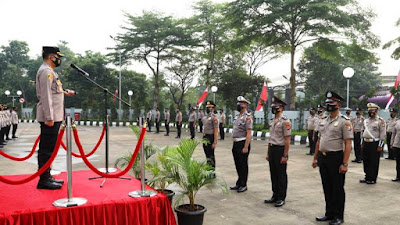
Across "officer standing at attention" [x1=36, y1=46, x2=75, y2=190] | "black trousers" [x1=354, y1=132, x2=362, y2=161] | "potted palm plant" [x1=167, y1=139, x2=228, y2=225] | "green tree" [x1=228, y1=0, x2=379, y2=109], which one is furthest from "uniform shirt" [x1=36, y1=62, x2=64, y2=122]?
"green tree" [x1=228, y1=0, x2=379, y2=109]

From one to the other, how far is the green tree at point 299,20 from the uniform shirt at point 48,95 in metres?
14.0

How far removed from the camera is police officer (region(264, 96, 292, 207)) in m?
5.06

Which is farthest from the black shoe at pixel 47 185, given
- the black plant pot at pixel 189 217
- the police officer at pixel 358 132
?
the police officer at pixel 358 132

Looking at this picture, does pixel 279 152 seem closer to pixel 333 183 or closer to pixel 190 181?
pixel 333 183

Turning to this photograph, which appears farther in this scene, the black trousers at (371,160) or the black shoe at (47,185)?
the black trousers at (371,160)

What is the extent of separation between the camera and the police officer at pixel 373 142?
6.73 meters

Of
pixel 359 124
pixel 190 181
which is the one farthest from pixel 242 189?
pixel 359 124

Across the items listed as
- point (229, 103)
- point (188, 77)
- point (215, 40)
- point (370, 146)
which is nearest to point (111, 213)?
point (370, 146)

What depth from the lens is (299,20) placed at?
666 inches

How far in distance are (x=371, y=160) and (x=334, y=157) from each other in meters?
2.95

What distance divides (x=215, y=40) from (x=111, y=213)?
24.1m

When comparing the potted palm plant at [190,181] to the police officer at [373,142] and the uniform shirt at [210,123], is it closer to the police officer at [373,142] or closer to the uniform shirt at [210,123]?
the uniform shirt at [210,123]

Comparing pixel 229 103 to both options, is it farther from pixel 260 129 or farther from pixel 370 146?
pixel 370 146

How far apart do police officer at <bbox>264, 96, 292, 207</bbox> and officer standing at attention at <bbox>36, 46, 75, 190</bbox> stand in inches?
120
